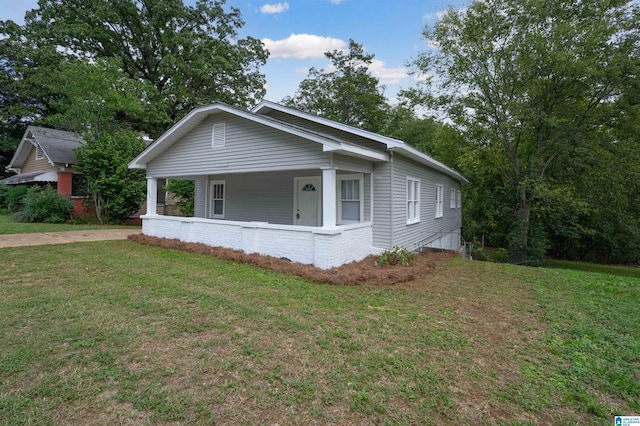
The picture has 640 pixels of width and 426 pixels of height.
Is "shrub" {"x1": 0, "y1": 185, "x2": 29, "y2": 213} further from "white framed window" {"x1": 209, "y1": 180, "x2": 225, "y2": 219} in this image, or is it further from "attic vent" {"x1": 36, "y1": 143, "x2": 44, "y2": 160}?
"white framed window" {"x1": 209, "y1": 180, "x2": 225, "y2": 219}

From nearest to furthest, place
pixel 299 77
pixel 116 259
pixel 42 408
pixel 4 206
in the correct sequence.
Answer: pixel 42 408, pixel 116 259, pixel 4 206, pixel 299 77

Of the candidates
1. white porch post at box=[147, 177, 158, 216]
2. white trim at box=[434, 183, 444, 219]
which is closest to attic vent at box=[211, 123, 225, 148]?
white porch post at box=[147, 177, 158, 216]

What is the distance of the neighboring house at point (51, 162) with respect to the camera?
16906mm

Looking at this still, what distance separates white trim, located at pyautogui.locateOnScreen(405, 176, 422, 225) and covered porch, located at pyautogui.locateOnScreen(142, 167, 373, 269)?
5.13 ft

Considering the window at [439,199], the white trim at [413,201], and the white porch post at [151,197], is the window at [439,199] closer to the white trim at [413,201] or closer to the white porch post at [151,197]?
the white trim at [413,201]

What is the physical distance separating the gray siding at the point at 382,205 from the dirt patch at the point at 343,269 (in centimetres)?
59

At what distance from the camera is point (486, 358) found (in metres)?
3.31

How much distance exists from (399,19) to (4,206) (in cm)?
2555

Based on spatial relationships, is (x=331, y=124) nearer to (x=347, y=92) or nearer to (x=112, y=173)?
(x=112, y=173)

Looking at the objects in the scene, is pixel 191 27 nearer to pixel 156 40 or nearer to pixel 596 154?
pixel 156 40

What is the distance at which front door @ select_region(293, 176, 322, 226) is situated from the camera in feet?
33.6

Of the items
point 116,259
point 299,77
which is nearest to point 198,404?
point 116,259

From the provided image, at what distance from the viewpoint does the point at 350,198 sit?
8969mm

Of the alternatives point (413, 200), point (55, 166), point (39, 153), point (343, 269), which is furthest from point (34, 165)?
point (413, 200)
